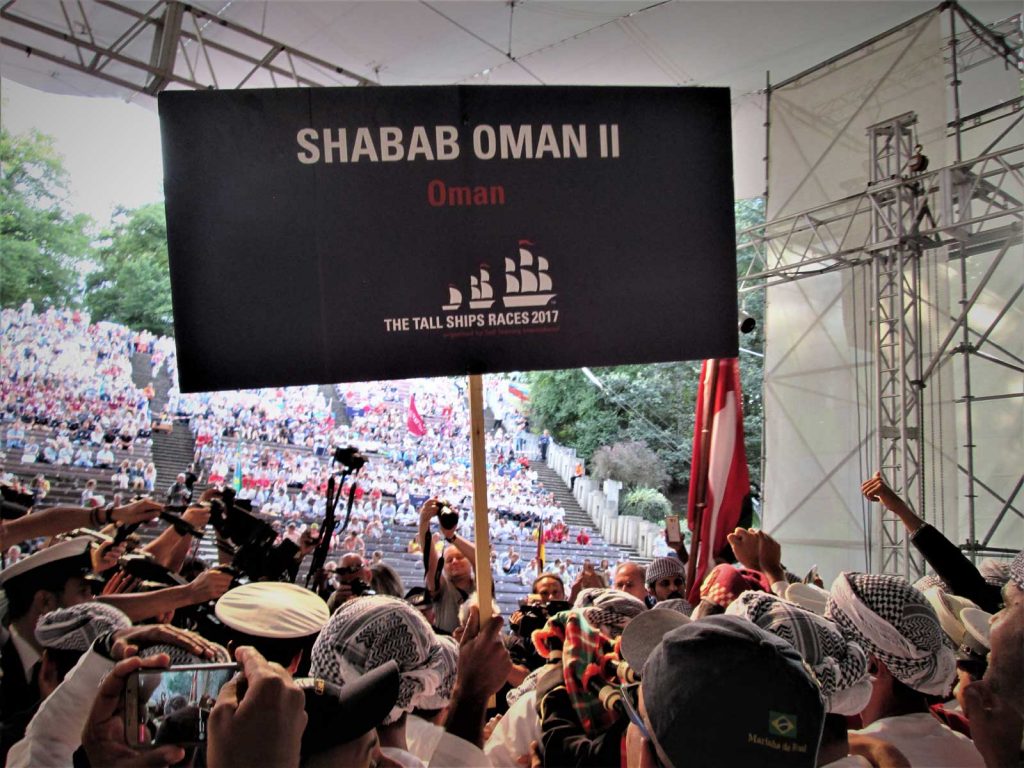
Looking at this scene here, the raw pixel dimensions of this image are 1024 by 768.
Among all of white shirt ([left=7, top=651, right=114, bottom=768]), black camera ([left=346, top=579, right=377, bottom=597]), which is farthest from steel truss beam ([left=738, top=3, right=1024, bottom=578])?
white shirt ([left=7, top=651, right=114, bottom=768])

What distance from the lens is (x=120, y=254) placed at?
30.2 ft

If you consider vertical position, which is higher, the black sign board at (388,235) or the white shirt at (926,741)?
the black sign board at (388,235)

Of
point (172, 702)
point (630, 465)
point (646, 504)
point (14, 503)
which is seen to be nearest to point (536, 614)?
point (172, 702)

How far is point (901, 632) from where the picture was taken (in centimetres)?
179

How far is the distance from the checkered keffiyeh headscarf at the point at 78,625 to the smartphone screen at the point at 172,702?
2.27 ft

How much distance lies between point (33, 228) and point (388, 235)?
822 centimetres

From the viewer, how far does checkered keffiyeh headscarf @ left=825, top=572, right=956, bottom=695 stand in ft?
5.86

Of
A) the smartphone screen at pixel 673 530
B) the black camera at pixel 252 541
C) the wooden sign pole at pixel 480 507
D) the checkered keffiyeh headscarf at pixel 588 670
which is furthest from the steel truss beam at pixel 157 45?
the checkered keffiyeh headscarf at pixel 588 670

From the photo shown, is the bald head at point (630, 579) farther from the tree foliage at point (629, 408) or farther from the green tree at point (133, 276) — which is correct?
the tree foliage at point (629, 408)

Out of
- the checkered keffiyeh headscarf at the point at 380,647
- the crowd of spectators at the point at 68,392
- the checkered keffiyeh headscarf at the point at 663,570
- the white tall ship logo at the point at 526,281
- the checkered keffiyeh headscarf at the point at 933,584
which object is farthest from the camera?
the crowd of spectators at the point at 68,392

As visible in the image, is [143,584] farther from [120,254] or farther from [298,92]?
[120,254]

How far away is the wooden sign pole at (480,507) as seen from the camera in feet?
5.17

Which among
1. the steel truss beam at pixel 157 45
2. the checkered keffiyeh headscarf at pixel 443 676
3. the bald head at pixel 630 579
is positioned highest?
the steel truss beam at pixel 157 45

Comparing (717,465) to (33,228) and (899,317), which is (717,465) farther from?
(33,228)
